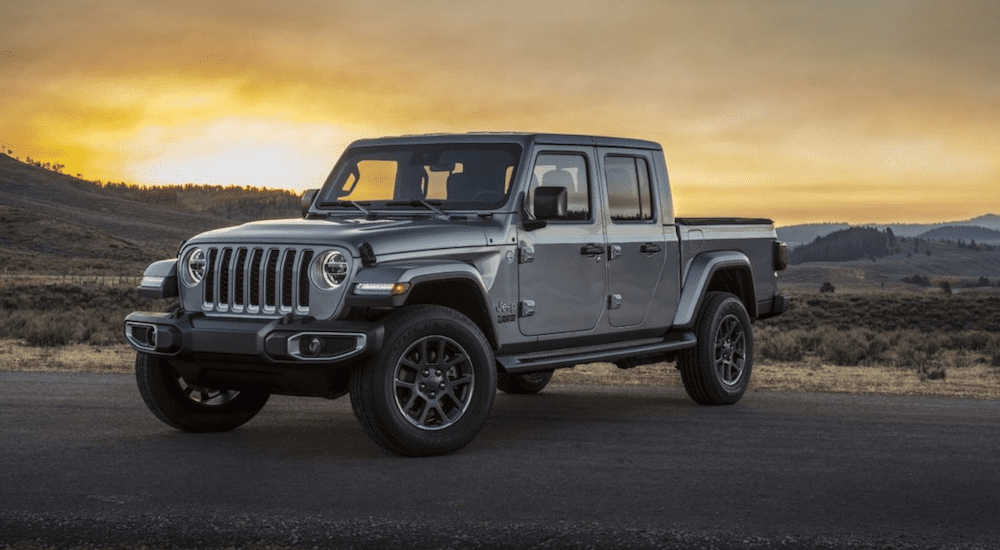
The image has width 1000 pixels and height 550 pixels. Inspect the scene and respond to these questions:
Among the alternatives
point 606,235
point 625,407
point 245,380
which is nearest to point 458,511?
point 245,380

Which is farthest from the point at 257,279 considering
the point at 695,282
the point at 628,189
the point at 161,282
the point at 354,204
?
the point at 695,282

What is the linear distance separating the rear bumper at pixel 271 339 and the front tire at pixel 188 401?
65 cm

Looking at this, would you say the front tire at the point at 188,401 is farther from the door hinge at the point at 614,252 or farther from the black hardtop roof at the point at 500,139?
the door hinge at the point at 614,252

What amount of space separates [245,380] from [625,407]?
4103 mm

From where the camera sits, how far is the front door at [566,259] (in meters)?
8.77

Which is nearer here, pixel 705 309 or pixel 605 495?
pixel 605 495

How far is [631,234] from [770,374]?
8.75 metres

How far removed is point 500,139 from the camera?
923 cm

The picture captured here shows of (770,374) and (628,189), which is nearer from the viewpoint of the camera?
(628,189)

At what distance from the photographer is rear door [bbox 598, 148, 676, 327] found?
31.8 ft

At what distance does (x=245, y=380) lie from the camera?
312 inches

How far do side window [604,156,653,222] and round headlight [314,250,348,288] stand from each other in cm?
Answer: 291

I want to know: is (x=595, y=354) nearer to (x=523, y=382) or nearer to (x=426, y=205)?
(x=426, y=205)

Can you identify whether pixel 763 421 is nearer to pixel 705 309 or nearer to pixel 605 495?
pixel 705 309
